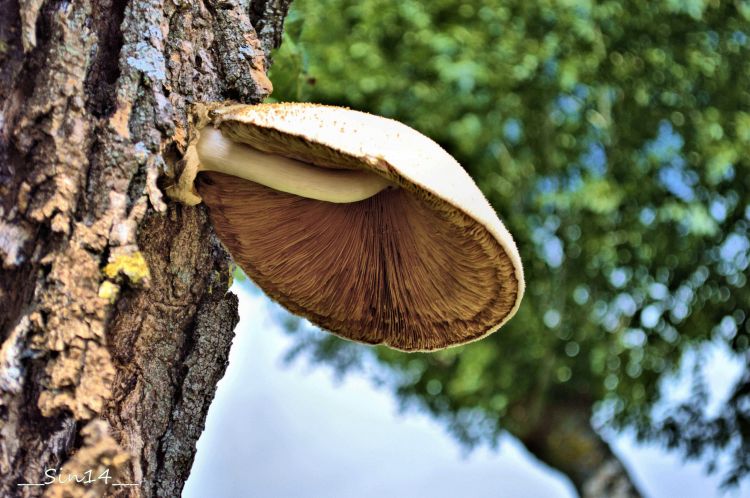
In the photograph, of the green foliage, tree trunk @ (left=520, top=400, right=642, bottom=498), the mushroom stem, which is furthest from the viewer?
tree trunk @ (left=520, top=400, right=642, bottom=498)

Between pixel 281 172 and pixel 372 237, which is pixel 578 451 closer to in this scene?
pixel 372 237

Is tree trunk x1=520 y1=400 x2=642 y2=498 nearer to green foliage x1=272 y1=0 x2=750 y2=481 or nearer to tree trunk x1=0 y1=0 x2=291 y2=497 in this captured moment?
green foliage x1=272 y1=0 x2=750 y2=481

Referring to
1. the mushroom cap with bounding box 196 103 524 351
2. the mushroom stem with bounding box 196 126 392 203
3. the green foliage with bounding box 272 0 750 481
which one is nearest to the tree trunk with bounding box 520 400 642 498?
the green foliage with bounding box 272 0 750 481

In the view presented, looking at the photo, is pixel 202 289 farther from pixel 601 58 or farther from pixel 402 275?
pixel 601 58

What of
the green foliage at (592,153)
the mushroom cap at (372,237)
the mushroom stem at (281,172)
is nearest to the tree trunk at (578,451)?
the green foliage at (592,153)

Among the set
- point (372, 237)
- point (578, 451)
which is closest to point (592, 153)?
point (578, 451)

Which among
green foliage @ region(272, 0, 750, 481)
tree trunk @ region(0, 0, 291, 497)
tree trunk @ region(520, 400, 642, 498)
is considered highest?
green foliage @ region(272, 0, 750, 481)

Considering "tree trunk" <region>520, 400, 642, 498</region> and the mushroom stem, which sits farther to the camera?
"tree trunk" <region>520, 400, 642, 498</region>
